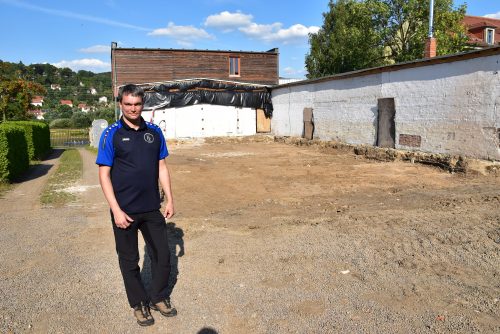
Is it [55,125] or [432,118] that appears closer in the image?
[432,118]

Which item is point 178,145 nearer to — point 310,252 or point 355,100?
point 355,100

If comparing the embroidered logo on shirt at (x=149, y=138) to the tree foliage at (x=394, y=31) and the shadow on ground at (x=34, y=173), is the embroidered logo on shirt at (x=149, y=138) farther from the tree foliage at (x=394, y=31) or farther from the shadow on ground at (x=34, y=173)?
the tree foliage at (x=394, y=31)

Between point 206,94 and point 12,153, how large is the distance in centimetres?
1579

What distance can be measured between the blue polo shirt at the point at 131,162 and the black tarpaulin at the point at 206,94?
21803mm

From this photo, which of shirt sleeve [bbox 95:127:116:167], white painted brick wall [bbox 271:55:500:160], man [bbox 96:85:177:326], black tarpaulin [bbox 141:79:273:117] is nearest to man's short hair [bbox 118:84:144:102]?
man [bbox 96:85:177:326]

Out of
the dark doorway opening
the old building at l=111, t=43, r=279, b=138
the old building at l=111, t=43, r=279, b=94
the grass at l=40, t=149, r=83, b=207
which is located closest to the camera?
the grass at l=40, t=149, r=83, b=207

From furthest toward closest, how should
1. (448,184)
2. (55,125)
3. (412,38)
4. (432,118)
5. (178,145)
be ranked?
(55,125), (412,38), (178,145), (432,118), (448,184)

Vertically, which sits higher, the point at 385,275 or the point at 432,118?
the point at 432,118

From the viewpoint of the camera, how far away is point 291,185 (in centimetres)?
1012

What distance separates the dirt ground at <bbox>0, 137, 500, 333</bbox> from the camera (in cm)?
342

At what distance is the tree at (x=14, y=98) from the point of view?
28.4 m

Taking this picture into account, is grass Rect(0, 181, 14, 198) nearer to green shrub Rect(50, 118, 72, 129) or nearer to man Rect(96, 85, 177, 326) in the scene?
man Rect(96, 85, 177, 326)

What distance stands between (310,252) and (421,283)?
1367 millimetres

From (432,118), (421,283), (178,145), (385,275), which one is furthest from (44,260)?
(178,145)
